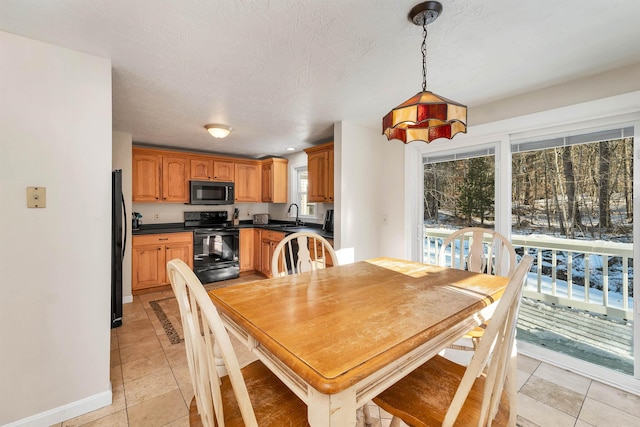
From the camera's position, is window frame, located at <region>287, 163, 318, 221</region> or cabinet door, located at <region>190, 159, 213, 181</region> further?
window frame, located at <region>287, 163, 318, 221</region>

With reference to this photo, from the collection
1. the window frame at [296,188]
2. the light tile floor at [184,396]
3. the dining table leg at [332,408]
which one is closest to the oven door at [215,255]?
the window frame at [296,188]

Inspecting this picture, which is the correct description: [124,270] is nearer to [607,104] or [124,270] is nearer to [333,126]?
[333,126]

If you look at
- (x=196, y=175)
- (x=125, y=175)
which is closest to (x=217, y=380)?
(x=125, y=175)

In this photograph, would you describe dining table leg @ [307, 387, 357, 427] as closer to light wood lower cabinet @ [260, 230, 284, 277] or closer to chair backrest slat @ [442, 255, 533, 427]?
chair backrest slat @ [442, 255, 533, 427]

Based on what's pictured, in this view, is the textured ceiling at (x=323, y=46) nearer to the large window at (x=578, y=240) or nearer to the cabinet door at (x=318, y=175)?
the large window at (x=578, y=240)

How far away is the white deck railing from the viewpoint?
2.14m

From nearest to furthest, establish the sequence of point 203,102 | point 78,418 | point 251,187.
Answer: point 78,418, point 203,102, point 251,187

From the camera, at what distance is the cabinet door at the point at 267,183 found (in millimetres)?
5180

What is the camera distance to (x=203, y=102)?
2.64m

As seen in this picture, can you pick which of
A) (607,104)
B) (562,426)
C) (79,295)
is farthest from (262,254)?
(607,104)

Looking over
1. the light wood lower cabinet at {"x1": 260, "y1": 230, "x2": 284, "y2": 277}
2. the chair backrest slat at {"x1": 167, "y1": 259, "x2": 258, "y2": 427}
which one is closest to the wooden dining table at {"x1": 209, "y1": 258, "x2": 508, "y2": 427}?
the chair backrest slat at {"x1": 167, "y1": 259, "x2": 258, "y2": 427}

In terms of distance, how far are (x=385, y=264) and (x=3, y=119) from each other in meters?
2.46

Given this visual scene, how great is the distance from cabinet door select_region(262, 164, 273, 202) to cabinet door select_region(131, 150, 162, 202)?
1.75 metres

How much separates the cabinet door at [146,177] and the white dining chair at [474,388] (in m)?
4.26
